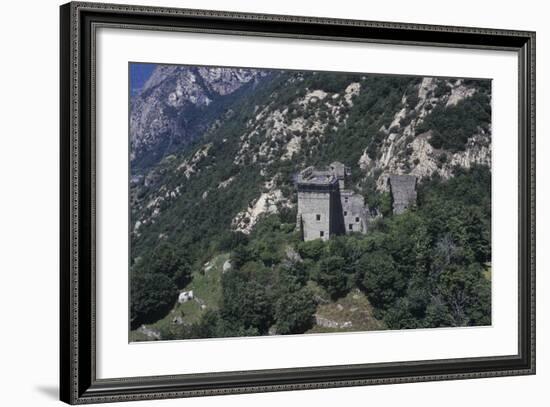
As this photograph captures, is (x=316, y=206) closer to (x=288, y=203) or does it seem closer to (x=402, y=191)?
(x=288, y=203)

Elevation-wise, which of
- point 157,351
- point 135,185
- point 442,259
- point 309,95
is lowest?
point 157,351

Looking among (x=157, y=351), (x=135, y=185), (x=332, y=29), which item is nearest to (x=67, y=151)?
(x=135, y=185)

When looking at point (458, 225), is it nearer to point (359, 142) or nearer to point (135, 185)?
point (359, 142)

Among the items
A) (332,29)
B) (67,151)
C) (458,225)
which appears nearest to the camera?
(67,151)

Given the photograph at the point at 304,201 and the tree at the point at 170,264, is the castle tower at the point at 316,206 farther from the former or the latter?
the tree at the point at 170,264

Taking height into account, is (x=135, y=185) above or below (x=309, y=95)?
below

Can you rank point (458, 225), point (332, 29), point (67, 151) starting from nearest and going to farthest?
point (67, 151) < point (332, 29) < point (458, 225)
